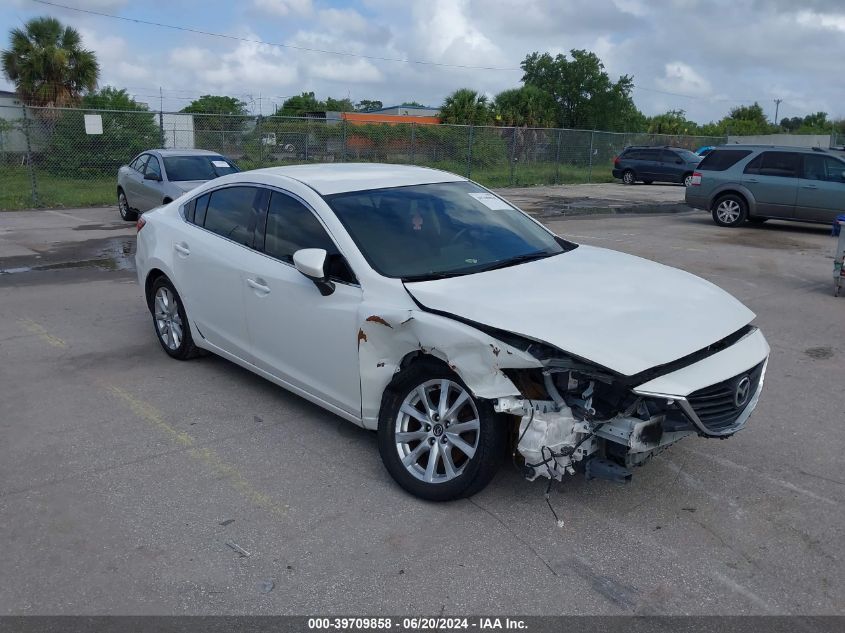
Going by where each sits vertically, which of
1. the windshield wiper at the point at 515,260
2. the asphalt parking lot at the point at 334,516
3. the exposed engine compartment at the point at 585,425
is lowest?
the asphalt parking lot at the point at 334,516

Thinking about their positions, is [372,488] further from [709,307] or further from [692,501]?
[709,307]

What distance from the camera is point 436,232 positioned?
4.69 meters

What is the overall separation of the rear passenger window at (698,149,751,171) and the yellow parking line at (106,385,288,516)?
14.3 m

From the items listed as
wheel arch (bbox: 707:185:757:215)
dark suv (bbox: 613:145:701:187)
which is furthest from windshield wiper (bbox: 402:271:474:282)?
dark suv (bbox: 613:145:701:187)

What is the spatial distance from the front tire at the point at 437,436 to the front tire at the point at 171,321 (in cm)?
252

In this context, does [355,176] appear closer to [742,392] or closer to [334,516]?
[334,516]

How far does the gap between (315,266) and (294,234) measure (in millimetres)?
675

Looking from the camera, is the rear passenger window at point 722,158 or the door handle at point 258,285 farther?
the rear passenger window at point 722,158

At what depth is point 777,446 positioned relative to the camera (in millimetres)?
4672

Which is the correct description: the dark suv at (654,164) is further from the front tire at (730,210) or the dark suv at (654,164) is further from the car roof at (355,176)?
the car roof at (355,176)

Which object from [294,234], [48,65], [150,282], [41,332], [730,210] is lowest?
[41,332]

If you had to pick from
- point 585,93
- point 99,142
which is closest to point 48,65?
point 99,142

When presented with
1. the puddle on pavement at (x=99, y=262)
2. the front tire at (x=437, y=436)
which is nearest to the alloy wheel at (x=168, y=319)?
the front tire at (x=437, y=436)

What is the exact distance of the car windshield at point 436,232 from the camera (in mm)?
4359
